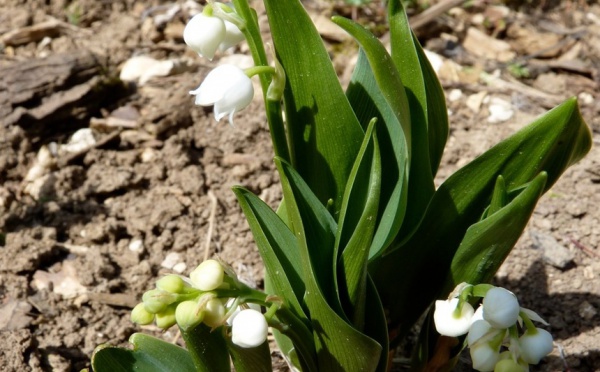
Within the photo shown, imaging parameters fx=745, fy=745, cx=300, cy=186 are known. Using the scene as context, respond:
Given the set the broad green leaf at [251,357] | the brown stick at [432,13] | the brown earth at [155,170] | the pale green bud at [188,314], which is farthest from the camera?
the brown stick at [432,13]

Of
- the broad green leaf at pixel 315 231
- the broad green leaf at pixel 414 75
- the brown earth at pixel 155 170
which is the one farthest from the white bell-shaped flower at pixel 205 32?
the brown earth at pixel 155 170

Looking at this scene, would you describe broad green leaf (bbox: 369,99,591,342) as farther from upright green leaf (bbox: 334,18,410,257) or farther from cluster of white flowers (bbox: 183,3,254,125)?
cluster of white flowers (bbox: 183,3,254,125)

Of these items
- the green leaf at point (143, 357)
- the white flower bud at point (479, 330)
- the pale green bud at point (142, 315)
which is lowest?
the green leaf at point (143, 357)

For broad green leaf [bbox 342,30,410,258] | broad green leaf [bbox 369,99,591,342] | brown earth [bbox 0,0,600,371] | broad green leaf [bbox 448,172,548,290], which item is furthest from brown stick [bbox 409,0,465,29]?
broad green leaf [bbox 448,172,548,290]

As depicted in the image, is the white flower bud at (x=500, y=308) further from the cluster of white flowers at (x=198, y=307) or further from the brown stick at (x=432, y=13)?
the brown stick at (x=432, y=13)

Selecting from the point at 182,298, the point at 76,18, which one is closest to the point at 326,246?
the point at 182,298

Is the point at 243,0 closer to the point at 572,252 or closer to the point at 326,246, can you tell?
the point at 326,246

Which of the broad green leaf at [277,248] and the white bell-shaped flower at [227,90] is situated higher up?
the white bell-shaped flower at [227,90]

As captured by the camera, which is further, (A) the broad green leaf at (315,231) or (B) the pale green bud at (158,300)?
(A) the broad green leaf at (315,231)
